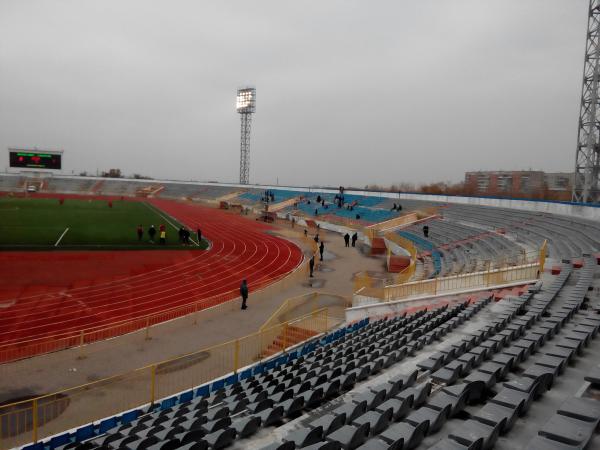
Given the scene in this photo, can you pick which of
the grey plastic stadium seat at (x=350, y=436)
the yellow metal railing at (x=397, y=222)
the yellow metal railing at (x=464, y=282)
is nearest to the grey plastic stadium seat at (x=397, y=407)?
the grey plastic stadium seat at (x=350, y=436)

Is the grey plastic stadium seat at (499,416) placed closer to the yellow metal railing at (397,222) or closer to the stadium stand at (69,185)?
the yellow metal railing at (397,222)

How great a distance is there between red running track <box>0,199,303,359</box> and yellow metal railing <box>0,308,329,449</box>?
14.0 feet

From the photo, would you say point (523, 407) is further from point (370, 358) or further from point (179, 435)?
point (179, 435)

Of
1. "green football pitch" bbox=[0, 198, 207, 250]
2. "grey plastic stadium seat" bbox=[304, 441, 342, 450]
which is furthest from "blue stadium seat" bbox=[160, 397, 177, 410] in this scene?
"green football pitch" bbox=[0, 198, 207, 250]

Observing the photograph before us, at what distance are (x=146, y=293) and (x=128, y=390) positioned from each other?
885 centimetres

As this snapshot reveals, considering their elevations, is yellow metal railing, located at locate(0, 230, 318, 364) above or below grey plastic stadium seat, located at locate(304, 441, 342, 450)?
below

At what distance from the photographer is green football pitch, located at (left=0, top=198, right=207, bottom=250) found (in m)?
26.9

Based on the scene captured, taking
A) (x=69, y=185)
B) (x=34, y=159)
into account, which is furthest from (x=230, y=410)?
(x=69, y=185)

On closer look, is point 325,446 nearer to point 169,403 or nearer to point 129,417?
point 129,417

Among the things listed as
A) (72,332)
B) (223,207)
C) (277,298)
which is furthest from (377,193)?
(72,332)

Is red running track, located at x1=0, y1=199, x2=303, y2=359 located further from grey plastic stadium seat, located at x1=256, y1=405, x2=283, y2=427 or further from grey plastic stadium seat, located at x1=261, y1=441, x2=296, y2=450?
grey plastic stadium seat, located at x1=261, y1=441, x2=296, y2=450

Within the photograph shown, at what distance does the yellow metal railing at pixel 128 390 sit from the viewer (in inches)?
312

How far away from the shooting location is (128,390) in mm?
9516

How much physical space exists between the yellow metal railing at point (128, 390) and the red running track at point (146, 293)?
4.26 metres
